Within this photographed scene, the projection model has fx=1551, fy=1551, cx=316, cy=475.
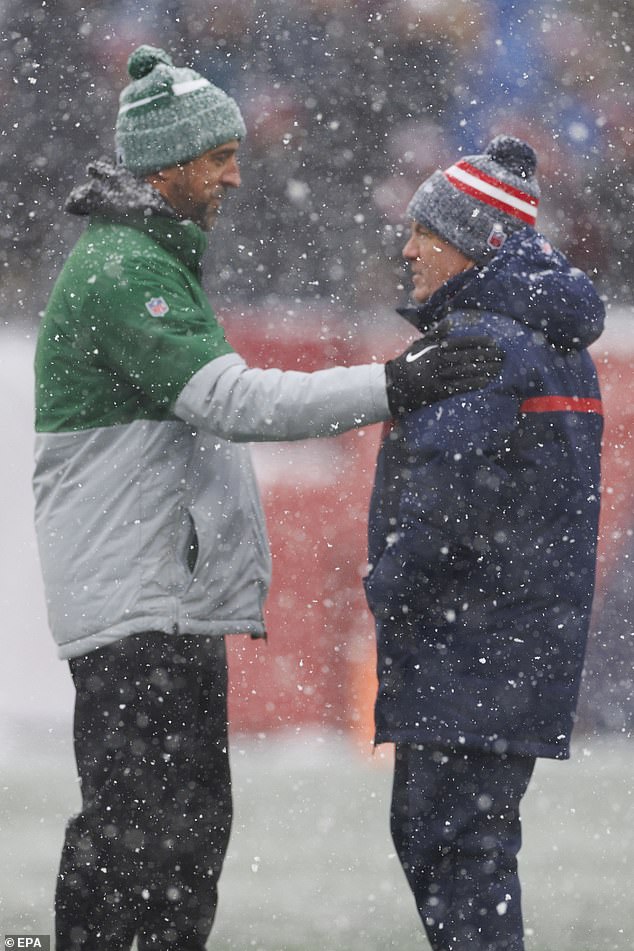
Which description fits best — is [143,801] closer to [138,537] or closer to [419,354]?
[138,537]

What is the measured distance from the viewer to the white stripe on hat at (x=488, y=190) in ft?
9.49

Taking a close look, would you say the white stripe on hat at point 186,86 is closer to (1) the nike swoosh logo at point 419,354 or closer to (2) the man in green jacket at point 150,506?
(2) the man in green jacket at point 150,506

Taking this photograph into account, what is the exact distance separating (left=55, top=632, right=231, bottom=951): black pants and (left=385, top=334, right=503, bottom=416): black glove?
2.08 ft

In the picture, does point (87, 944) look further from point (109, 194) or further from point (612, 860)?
point (612, 860)

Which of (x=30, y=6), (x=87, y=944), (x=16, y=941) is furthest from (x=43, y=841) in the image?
(x=30, y=6)

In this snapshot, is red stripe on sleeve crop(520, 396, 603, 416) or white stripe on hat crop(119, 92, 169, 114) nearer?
red stripe on sleeve crop(520, 396, 603, 416)

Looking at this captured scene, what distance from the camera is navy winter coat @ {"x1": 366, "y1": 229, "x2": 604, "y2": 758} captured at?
2727 millimetres

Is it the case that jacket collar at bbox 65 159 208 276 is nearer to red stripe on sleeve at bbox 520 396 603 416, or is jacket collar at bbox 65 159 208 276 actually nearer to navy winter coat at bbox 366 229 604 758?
navy winter coat at bbox 366 229 604 758

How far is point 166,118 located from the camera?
9.87ft

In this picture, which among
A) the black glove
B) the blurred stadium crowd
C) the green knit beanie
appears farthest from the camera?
the blurred stadium crowd

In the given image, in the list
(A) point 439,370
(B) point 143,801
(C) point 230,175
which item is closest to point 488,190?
(A) point 439,370

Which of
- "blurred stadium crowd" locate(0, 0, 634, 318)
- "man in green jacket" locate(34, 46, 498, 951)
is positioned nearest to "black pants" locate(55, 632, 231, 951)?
"man in green jacket" locate(34, 46, 498, 951)

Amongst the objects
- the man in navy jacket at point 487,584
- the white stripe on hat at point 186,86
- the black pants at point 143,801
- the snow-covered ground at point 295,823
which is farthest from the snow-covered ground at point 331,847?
the white stripe on hat at point 186,86

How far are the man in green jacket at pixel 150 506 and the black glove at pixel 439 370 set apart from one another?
11mm
